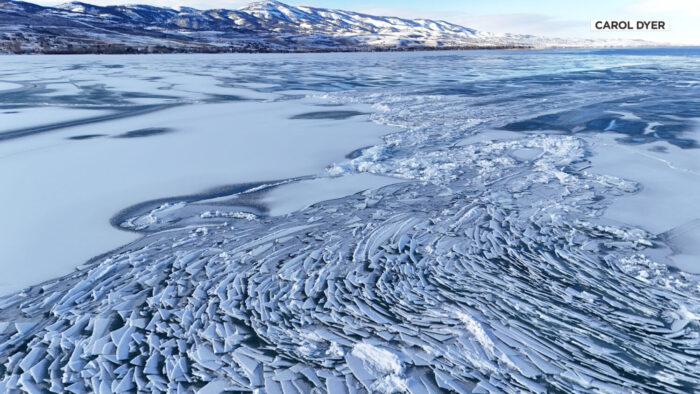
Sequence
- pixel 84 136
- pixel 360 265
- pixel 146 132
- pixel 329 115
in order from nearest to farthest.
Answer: pixel 360 265, pixel 84 136, pixel 146 132, pixel 329 115

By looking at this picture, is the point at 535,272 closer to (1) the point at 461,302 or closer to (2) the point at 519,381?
(1) the point at 461,302

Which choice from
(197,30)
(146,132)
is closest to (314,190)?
(146,132)

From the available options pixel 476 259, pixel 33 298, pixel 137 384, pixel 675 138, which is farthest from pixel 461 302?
pixel 675 138

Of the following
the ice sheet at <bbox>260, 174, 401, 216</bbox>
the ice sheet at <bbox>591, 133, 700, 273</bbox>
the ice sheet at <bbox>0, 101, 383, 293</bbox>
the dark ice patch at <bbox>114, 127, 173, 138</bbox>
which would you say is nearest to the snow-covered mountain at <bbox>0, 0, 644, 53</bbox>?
the dark ice patch at <bbox>114, 127, 173, 138</bbox>

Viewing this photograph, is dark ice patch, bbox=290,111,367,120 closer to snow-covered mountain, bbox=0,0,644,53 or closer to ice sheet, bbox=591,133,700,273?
ice sheet, bbox=591,133,700,273

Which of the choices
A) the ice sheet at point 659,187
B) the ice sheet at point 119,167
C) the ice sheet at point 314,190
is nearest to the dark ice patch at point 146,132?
the ice sheet at point 119,167

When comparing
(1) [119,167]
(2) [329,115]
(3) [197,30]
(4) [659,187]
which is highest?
(3) [197,30]

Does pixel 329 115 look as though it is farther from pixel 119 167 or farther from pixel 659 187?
pixel 659 187
